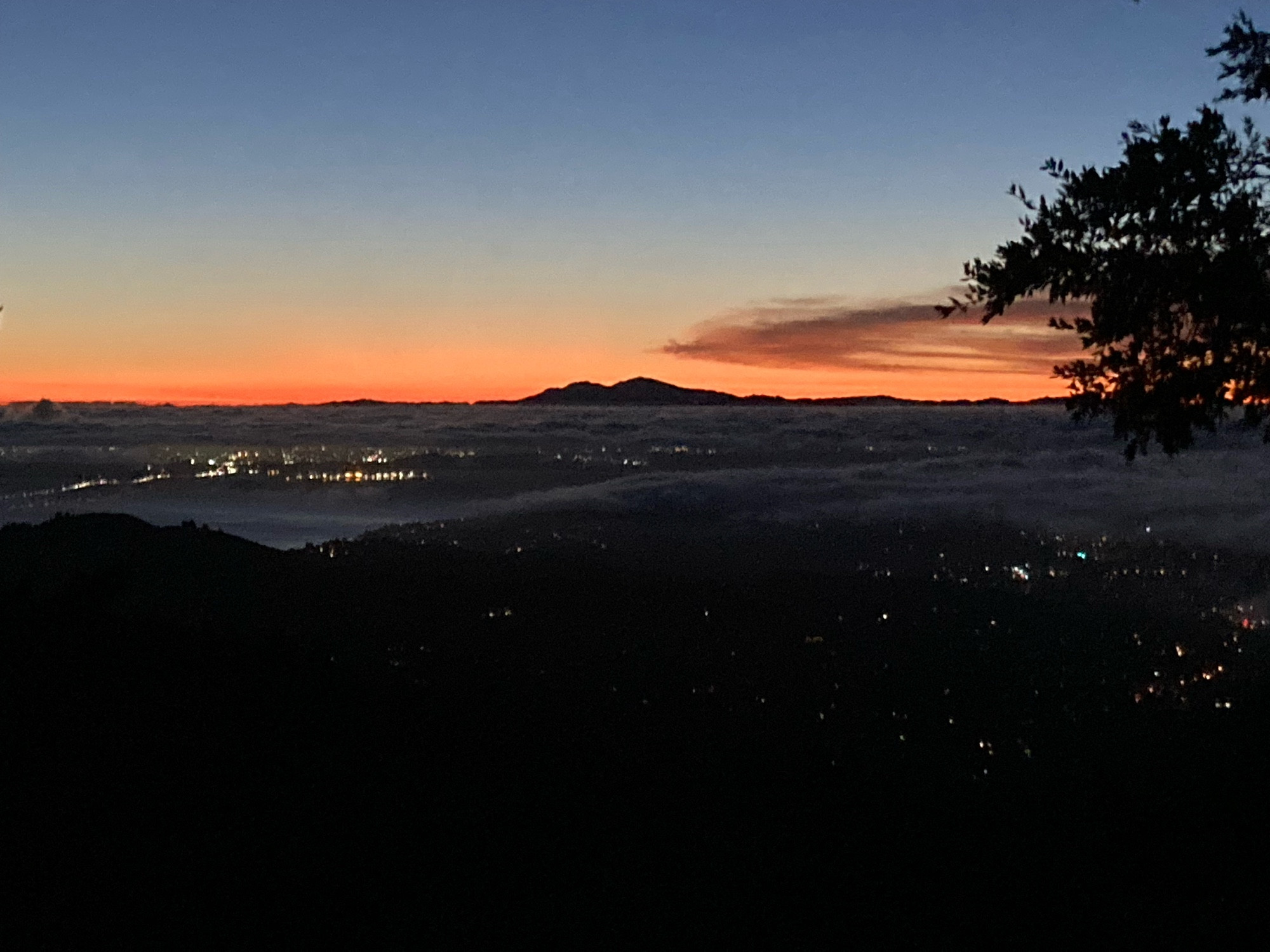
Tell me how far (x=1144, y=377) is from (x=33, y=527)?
799 inches

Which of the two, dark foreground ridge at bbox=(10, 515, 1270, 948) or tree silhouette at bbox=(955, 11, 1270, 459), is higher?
tree silhouette at bbox=(955, 11, 1270, 459)

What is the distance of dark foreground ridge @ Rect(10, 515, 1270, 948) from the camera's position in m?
6.86

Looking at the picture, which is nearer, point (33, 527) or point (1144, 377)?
point (1144, 377)

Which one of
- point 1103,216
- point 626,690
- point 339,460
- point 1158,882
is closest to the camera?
point 1158,882

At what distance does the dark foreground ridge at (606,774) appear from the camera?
6.86 meters

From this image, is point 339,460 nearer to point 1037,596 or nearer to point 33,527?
point 33,527

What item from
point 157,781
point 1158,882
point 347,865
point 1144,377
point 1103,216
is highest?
point 1103,216

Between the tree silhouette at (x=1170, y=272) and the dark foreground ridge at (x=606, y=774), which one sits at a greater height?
the tree silhouette at (x=1170, y=272)

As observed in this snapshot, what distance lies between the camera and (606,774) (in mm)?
9648

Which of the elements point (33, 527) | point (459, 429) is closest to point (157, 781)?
point (33, 527)

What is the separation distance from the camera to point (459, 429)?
98.5 metres

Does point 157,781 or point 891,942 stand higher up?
point 157,781

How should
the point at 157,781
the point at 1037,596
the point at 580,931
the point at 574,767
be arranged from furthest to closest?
the point at 1037,596 < the point at 574,767 < the point at 157,781 < the point at 580,931

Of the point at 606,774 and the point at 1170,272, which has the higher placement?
the point at 1170,272
